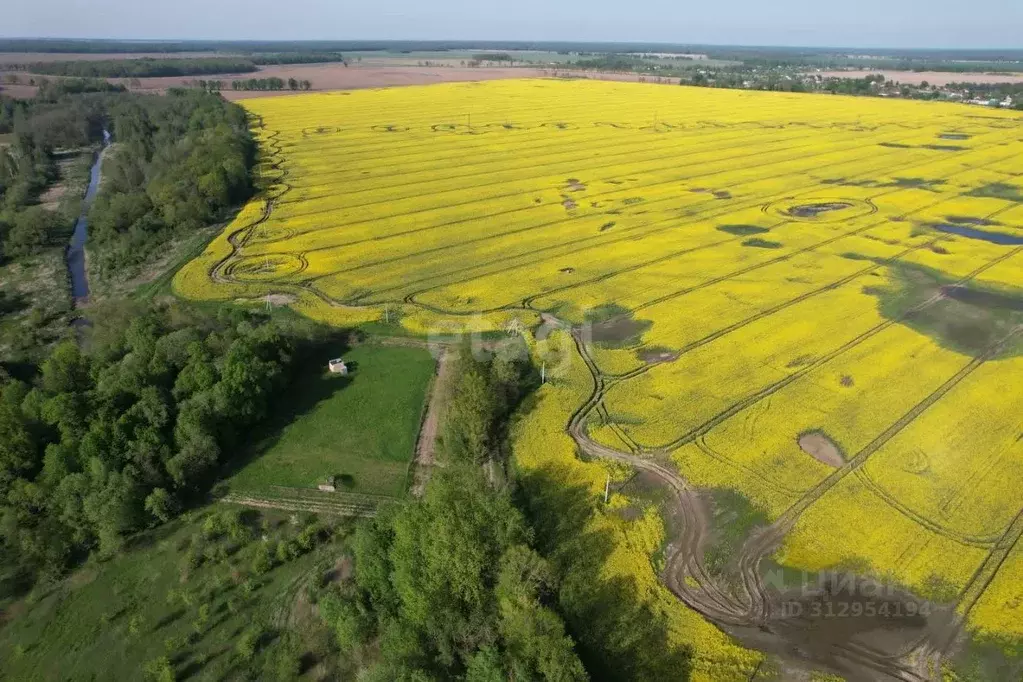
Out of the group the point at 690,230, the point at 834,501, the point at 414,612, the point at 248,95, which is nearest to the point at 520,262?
the point at 690,230

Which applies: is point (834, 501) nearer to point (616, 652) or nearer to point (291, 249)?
point (616, 652)

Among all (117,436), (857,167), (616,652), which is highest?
(857,167)

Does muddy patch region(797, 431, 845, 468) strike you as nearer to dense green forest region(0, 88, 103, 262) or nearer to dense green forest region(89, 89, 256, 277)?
dense green forest region(89, 89, 256, 277)

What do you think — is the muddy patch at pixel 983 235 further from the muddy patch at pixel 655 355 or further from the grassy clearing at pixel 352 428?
the grassy clearing at pixel 352 428

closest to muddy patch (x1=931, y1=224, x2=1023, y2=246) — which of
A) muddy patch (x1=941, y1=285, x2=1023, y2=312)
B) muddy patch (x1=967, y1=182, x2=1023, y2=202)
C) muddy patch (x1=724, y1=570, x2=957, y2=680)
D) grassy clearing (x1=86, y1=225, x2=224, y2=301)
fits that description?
muddy patch (x1=941, y1=285, x2=1023, y2=312)

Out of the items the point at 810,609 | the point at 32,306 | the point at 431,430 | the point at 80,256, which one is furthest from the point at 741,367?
the point at 80,256

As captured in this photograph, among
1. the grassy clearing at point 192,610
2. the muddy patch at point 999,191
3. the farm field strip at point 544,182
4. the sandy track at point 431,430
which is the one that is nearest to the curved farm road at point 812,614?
the sandy track at point 431,430
